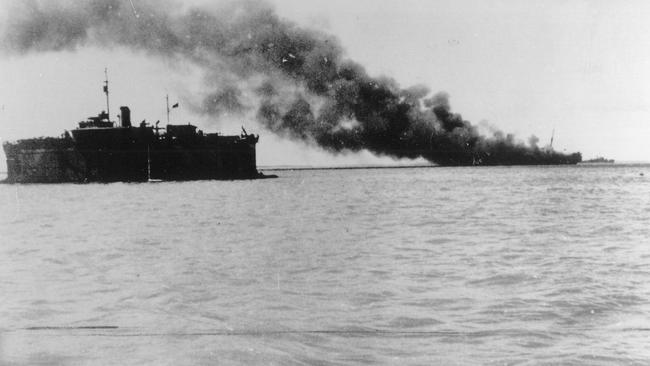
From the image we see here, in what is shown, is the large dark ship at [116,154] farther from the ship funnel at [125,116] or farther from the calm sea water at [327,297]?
the calm sea water at [327,297]

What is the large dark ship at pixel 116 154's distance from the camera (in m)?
67.9

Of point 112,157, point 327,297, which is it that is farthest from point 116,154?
point 327,297

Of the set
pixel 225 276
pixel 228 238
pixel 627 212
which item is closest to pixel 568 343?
pixel 225 276

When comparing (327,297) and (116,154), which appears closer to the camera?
(327,297)

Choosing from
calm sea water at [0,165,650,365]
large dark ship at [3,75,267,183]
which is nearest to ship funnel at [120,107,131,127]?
large dark ship at [3,75,267,183]

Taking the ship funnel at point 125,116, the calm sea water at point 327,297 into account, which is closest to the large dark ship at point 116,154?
the ship funnel at point 125,116

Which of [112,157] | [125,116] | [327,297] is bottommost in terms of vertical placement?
[327,297]

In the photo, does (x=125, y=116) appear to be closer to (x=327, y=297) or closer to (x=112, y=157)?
(x=112, y=157)

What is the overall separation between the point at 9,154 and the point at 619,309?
→ 71662 millimetres

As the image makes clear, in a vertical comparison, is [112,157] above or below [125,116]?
below

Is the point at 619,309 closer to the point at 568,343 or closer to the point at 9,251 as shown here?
the point at 568,343

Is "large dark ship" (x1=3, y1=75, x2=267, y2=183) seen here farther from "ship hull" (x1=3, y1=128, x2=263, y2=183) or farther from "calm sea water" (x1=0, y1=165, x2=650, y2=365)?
"calm sea water" (x1=0, y1=165, x2=650, y2=365)

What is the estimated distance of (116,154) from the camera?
225 feet

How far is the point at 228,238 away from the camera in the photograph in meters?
20.0
